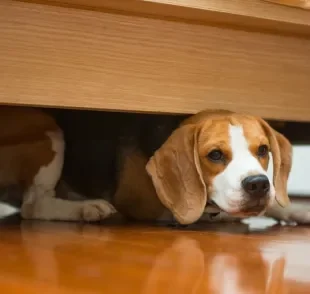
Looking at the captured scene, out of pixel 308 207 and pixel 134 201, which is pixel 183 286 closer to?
pixel 134 201

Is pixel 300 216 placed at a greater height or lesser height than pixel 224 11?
lesser

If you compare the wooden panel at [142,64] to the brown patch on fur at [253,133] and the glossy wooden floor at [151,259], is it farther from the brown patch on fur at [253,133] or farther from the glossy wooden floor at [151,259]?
the glossy wooden floor at [151,259]

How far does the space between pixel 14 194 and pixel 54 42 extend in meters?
0.58

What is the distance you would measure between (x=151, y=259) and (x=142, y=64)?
57 centimetres

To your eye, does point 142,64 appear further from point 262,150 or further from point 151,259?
point 151,259

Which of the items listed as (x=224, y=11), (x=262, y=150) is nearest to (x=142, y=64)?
(x=224, y=11)

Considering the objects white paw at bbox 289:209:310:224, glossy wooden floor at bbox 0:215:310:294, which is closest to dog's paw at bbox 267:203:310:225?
white paw at bbox 289:209:310:224

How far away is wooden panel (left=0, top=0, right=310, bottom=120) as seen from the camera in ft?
4.62

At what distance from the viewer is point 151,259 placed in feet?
3.57

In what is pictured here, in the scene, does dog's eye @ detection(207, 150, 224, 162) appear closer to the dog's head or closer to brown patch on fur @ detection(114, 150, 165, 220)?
the dog's head

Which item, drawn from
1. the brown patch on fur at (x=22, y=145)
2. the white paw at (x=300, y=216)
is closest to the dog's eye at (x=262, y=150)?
the white paw at (x=300, y=216)

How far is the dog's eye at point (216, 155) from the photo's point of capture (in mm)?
1505

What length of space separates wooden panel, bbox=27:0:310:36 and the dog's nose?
0.37 m

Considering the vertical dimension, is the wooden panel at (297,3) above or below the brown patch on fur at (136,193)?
above
